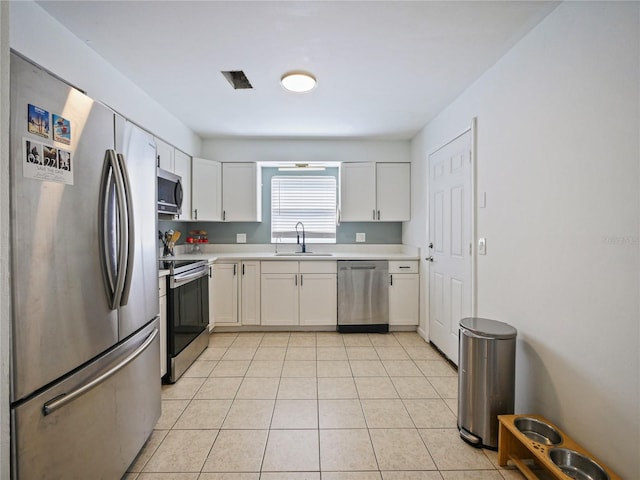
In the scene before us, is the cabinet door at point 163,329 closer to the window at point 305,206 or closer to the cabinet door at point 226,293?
the cabinet door at point 226,293

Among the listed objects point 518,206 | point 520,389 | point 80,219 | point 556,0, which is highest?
point 556,0

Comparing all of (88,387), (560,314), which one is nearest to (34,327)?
(88,387)

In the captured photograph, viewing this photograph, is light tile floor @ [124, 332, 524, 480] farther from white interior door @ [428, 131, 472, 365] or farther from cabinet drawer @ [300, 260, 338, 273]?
cabinet drawer @ [300, 260, 338, 273]

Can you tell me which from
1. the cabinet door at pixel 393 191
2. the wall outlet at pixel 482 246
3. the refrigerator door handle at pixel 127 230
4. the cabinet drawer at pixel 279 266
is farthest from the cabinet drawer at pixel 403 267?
the refrigerator door handle at pixel 127 230

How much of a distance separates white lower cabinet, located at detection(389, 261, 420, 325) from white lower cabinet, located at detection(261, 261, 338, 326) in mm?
706

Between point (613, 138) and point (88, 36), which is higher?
point (88, 36)

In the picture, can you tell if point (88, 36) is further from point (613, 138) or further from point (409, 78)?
point (613, 138)

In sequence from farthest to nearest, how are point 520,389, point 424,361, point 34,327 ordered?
point 424,361 < point 520,389 < point 34,327

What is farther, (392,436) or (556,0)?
(392,436)

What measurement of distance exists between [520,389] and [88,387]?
229 cm

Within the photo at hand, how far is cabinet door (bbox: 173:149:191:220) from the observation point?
339cm

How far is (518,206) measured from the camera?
1.92 m

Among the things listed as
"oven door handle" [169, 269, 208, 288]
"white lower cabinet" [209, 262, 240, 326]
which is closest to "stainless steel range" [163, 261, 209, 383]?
"oven door handle" [169, 269, 208, 288]

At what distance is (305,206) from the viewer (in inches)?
176
